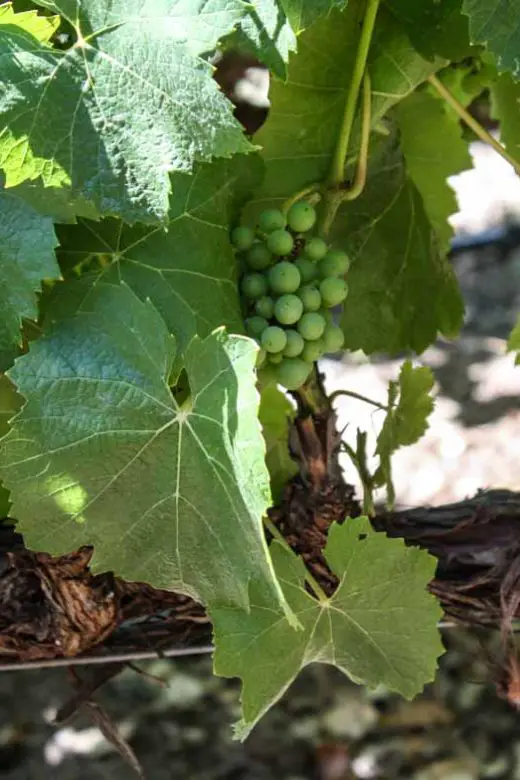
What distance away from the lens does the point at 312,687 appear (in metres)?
1.16

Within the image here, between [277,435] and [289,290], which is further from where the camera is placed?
[277,435]

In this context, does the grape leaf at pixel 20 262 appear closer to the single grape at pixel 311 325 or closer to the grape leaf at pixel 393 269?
the single grape at pixel 311 325

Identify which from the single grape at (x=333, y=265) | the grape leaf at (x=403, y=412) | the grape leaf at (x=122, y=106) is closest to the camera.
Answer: the grape leaf at (x=122, y=106)

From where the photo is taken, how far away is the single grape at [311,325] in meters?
0.59

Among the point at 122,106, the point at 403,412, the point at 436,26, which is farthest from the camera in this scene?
the point at 403,412

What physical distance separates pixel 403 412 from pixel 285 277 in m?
0.19

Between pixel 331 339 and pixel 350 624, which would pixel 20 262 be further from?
pixel 350 624

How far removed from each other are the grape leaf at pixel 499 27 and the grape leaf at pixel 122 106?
127 mm

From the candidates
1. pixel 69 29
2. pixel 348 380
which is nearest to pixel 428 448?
pixel 348 380

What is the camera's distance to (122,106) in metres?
0.52

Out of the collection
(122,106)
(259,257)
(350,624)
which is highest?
(122,106)

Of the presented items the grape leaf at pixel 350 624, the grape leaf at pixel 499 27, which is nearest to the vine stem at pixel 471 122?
the grape leaf at pixel 499 27

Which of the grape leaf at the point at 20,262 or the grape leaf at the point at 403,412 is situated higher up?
the grape leaf at the point at 20,262

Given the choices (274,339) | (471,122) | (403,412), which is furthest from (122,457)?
(471,122)
